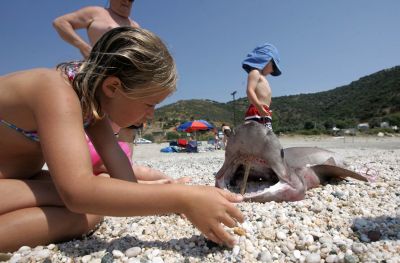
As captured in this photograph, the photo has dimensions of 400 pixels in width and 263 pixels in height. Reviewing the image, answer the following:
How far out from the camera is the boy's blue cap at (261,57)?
541cm

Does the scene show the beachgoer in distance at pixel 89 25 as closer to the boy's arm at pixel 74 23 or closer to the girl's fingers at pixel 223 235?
the boy's arm at pixel 74 23

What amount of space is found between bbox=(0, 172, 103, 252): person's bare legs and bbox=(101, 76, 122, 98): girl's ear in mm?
675

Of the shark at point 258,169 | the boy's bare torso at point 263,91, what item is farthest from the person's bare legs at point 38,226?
the boy's bare torso at point 263,91

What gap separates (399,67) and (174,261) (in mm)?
71676

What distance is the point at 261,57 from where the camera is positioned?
17.8 ft

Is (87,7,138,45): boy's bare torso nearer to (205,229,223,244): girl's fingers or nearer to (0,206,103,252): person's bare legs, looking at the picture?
(0,206,103,252): person's bare legs

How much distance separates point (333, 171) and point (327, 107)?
6341 cm

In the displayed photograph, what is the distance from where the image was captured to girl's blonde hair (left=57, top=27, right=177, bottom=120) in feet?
5.90

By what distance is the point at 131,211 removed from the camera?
5.00ft

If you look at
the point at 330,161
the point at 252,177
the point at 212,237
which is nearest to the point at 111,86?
the point at 212,237

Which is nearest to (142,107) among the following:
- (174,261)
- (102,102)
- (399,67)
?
(102,102)

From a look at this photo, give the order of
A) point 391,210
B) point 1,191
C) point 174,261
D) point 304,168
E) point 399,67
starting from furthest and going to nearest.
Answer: point 399,67, point 304,168, point 391,210, point 1,191, point 174,261

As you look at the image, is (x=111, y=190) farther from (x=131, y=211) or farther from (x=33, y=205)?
(x=33, y=205)

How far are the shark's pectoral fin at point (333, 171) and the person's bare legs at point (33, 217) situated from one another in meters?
2.63
